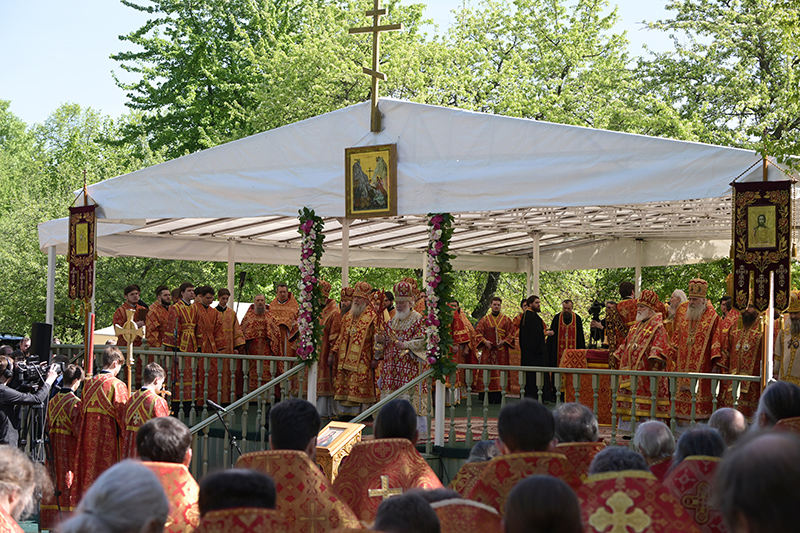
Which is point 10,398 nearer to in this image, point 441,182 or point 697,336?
point 441,182

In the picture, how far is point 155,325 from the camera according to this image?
14.1 meters

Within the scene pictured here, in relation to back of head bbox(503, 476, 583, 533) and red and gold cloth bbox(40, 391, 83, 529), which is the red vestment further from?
back of head bbox(503, 476, 583, 533)

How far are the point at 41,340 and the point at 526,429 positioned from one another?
1035 centimetres

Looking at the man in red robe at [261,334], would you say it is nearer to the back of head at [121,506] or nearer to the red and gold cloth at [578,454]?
the red and gold cloth at [578,454]

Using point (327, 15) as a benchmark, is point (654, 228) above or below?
below

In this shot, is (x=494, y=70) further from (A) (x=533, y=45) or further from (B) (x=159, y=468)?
(B) (x=159, y=468)

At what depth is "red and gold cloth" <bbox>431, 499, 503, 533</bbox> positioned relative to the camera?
3719 mm

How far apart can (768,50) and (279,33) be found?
16231 mm

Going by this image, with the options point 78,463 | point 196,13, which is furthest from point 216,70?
point 78,463

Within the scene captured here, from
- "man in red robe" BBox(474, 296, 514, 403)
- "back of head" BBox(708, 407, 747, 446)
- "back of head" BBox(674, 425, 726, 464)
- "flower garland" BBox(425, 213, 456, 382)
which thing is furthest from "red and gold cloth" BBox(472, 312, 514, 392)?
"back of head" BBox(674, 425, 726, 464)

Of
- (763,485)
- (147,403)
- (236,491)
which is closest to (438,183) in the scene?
(147,403)

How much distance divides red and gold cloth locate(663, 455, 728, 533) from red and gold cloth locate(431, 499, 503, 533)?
40.9 inches

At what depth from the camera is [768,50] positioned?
82.8 feet

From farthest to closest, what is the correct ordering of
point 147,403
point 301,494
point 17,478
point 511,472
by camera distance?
point 147,403
point 301,494
point 511,472
point 17,478
